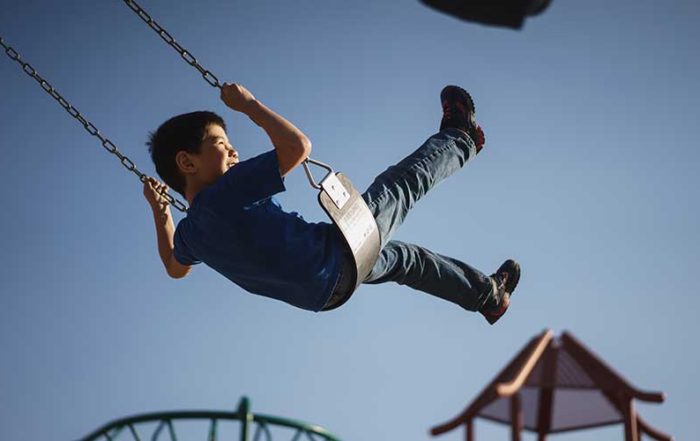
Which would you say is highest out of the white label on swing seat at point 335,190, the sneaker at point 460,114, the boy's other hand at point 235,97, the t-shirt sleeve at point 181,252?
the sneaker at point 460,114

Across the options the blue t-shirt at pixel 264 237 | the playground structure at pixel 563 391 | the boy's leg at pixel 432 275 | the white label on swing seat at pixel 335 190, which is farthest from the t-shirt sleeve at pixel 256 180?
the playground structure at pixel 563 391

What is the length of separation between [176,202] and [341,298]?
875 mm

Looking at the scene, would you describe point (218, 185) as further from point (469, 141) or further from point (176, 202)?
point (469, 141)

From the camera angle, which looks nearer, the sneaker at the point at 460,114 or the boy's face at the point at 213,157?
the boy's face at the point at 213,157

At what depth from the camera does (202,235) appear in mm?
4301

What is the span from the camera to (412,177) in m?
4.54

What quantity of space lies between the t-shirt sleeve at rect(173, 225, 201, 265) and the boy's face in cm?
29

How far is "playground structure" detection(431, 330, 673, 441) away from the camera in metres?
5.42

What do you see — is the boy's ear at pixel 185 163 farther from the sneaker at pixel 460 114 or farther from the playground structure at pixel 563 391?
the playground structure at pixel 563 391

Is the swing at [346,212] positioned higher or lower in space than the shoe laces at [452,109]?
lower

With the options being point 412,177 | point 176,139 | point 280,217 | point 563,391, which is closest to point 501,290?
point 412,177

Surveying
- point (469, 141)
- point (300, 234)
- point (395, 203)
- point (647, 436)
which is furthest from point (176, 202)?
point (647, 436)

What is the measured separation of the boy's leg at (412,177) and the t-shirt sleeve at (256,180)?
495 millimetres

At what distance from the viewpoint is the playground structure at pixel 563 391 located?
5.42m
